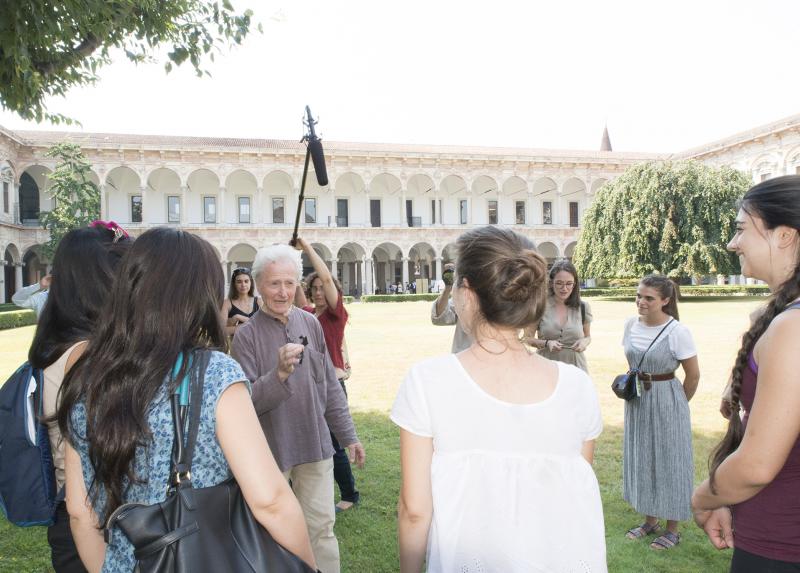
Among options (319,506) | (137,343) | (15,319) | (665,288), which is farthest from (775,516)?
(15,319)

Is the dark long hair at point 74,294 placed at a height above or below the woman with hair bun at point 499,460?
above

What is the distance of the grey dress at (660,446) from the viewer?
3807mm

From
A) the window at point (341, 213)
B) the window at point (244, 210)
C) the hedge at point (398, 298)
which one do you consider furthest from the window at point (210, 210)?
the hedge at point (398, 298)

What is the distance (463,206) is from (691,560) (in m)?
39.5

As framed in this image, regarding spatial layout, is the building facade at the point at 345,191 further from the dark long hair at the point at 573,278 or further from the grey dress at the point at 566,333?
the grey dress at the point at 566,333

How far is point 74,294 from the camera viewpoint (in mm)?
1968

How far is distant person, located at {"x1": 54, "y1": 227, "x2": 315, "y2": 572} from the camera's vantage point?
1426mm

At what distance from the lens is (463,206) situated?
42250 millimetres

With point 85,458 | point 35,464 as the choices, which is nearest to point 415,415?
point 85,458

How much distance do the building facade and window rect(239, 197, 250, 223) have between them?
7 centimetres

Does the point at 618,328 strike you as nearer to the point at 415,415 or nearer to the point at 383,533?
the point at 383,533

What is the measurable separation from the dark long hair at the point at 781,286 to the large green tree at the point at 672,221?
2987 cm

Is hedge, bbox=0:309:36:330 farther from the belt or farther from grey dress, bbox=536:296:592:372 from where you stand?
the belt

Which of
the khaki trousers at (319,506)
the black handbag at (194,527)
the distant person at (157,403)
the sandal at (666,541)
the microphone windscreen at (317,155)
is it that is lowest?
the sandal at (666,541)
